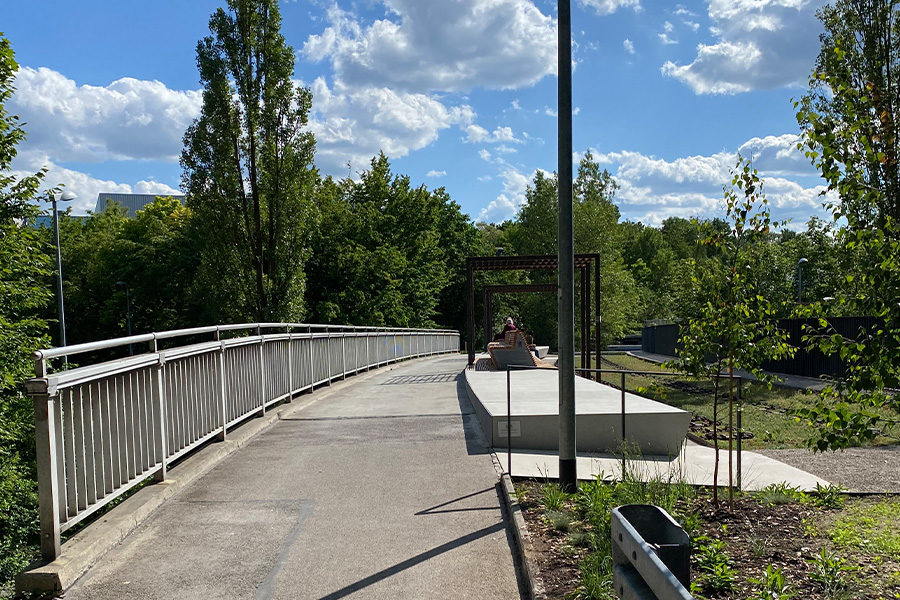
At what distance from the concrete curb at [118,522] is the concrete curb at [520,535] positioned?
2802mm

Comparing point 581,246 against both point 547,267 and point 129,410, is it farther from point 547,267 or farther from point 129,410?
point 129,410

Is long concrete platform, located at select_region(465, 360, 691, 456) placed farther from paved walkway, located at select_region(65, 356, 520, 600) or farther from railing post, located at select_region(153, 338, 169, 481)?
railing post, located at select_region(153, 338, 169, 481)

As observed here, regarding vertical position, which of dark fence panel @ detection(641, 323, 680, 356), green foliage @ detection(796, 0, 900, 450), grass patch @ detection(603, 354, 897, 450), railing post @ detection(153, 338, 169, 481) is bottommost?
dark fence panel @ detection(641, 323, 680, 356)

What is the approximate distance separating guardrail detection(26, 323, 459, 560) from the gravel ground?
684 cm

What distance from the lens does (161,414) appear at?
6254 millimetres

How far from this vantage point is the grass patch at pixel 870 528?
16.3ft

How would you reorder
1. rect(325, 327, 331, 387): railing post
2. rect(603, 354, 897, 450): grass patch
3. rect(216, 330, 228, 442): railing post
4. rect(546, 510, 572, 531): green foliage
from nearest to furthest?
rect(546, 510, 572, 531): green foliage
rect(216, 330, 228, 442): railing post
rect(603, 354, 897, 450): grass patch
rect(325, 327, 331, 387): railing post

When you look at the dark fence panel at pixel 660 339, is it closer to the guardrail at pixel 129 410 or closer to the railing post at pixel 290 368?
the railing post at pixel 290 368

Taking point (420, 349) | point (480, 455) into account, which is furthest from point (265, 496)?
point (420, 349)

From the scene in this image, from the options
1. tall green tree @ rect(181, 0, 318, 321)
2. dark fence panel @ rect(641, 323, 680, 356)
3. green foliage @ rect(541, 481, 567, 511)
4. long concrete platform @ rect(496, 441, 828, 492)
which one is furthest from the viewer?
dark fence panel @ rect(641, 323, 680, 356)

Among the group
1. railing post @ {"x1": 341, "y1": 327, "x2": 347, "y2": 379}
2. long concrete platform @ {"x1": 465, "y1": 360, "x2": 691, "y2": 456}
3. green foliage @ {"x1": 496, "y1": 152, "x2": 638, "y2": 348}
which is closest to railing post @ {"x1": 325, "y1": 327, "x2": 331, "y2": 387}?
railing post @ {"x1": 341, "y1": 327, "x2": 347, "y2": 379}

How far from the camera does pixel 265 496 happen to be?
643 centimetres

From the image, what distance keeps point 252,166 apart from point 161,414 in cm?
2109

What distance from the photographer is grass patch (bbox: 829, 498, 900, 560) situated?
4.95m
